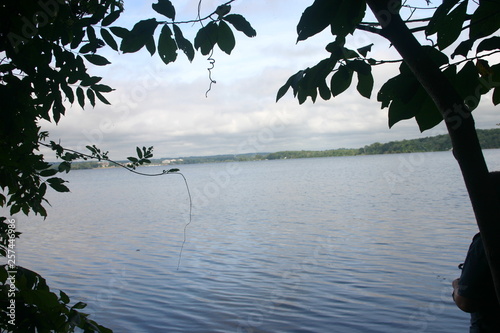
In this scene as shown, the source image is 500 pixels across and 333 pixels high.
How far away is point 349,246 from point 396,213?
9064 mm

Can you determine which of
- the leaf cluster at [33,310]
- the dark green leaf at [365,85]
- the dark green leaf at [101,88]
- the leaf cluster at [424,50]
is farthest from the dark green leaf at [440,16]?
the dark green leaf at [101,88]

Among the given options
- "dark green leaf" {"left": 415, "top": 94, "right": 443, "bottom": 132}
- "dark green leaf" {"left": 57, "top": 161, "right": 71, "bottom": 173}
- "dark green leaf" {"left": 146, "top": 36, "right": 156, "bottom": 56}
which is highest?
"dark green leaf" {"left": 146, "top": 36, "right": 156, "bottom": 56}

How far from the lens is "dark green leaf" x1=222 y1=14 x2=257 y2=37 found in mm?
1524

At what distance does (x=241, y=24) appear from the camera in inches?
60.6

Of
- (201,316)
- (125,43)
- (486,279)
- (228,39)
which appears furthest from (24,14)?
(201,316)

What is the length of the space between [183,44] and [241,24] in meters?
0.30

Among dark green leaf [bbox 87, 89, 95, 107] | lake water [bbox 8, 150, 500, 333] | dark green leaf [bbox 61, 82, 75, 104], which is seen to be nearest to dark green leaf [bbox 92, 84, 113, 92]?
dark green leaf [bbox 87, 89, 95, 107]

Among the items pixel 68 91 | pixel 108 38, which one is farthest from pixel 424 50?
pixel 68 91

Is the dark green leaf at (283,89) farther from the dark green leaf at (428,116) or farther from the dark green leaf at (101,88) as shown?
the dark green leaf at (101,88)

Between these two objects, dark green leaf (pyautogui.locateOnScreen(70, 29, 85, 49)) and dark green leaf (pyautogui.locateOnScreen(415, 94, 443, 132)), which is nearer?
dark green leaf (pyautogui.locateOnScreen(415, 94, 443, 132))

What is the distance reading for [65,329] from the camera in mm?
2104

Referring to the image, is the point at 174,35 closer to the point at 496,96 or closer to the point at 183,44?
the point at 183,44

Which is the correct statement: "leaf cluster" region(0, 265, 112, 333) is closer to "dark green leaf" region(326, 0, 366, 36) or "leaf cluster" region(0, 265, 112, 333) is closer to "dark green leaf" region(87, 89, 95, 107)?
"dark green leaf" region(87, 89, 95, 107)

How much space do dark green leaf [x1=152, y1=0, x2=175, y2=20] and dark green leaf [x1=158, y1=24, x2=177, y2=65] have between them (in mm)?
102
